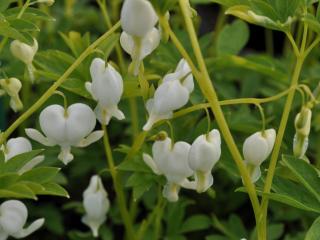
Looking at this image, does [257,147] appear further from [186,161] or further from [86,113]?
[86,113]

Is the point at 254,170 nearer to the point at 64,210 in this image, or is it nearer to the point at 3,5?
the point at 3,5

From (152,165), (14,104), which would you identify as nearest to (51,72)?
(14,104)

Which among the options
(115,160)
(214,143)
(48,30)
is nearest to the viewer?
(214,143)

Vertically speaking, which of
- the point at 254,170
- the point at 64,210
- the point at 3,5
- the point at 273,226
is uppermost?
the point at 3,5

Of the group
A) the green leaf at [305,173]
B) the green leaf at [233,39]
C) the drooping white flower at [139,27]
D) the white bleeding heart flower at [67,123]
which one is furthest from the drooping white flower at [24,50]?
the green leaf at [233,39]

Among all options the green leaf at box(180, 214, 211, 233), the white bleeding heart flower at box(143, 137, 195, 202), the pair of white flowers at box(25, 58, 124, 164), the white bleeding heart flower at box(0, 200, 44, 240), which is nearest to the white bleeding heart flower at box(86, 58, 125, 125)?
the pair of white flowers at box(25, 58, 124, 164)

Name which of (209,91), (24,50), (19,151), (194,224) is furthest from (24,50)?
(194,224)
